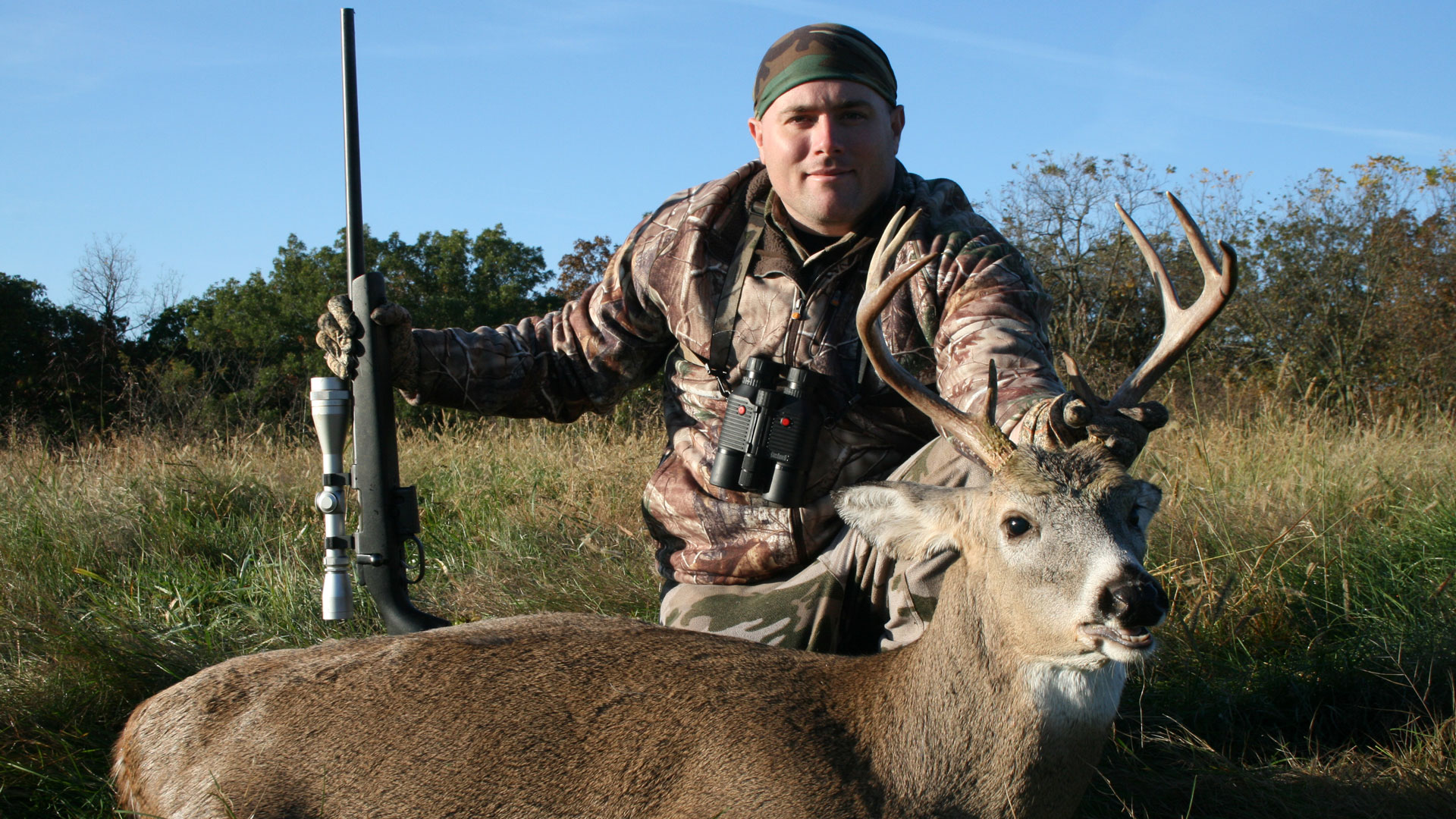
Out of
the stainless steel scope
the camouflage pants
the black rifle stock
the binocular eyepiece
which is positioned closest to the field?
the black rifle stock

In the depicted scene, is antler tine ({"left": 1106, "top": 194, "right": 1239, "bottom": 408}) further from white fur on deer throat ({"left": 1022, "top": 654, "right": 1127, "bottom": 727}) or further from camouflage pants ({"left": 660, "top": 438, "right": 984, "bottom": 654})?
camouflage pants ({"left": 660, "top": 438, "right": 984, "bottom": 654})

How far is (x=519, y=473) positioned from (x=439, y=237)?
13.9m

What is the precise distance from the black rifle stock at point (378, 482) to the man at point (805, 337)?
2.7 inches

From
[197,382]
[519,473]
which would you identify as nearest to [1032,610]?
[519,473]

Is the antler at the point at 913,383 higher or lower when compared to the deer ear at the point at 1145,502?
higher

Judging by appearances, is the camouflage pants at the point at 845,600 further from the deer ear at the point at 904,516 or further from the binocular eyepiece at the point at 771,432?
the deer ear at the point at 904,516

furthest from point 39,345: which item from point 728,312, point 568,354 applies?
point 728,312

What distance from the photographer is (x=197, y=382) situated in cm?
1002

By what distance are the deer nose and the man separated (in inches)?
46.3

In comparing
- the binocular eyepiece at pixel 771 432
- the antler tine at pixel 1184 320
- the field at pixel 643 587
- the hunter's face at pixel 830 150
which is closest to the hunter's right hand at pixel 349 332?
the field at pixel 643 587

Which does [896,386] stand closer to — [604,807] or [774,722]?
[774,722]

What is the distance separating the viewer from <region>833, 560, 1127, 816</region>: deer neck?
8.24 feet

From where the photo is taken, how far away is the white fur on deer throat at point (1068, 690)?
8.23 ft

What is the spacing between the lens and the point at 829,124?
3.76 meters
